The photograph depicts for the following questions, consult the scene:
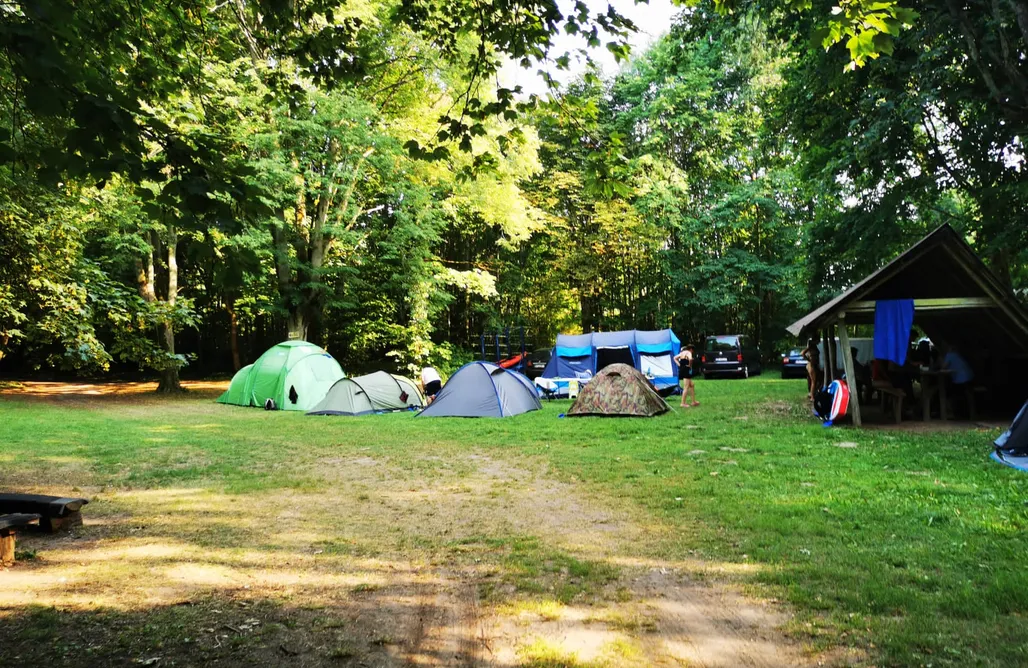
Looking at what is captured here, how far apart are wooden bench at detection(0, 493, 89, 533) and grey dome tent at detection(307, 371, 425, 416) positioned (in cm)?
971

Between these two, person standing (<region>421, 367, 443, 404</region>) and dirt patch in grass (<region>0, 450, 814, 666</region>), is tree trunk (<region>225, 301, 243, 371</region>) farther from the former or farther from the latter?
dirt patch in grass (<region>0, 450, 814, 666</region>)

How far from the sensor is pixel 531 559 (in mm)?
4652

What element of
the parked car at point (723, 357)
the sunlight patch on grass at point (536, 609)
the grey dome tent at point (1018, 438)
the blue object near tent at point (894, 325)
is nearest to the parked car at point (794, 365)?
the parked car at point (723, 357)

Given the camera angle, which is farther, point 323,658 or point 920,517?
point 920,517

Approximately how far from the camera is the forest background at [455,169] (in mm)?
3895

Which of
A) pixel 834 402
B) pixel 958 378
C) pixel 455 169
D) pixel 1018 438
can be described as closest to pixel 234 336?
pixel 455 169

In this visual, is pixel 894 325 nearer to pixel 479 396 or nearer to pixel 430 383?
pixel 479 396

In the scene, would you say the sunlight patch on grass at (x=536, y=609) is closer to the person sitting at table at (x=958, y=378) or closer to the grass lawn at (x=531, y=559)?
the grass lawn at (x=531, y=559)

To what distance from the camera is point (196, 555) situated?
474 cm

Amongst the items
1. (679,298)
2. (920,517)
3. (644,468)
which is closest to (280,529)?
(644,468)

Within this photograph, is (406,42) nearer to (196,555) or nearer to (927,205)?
(927,205)

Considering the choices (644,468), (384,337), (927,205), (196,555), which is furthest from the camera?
(384,337)

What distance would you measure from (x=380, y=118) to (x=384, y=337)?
7853 mm

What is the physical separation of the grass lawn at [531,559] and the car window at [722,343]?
15.9 m
